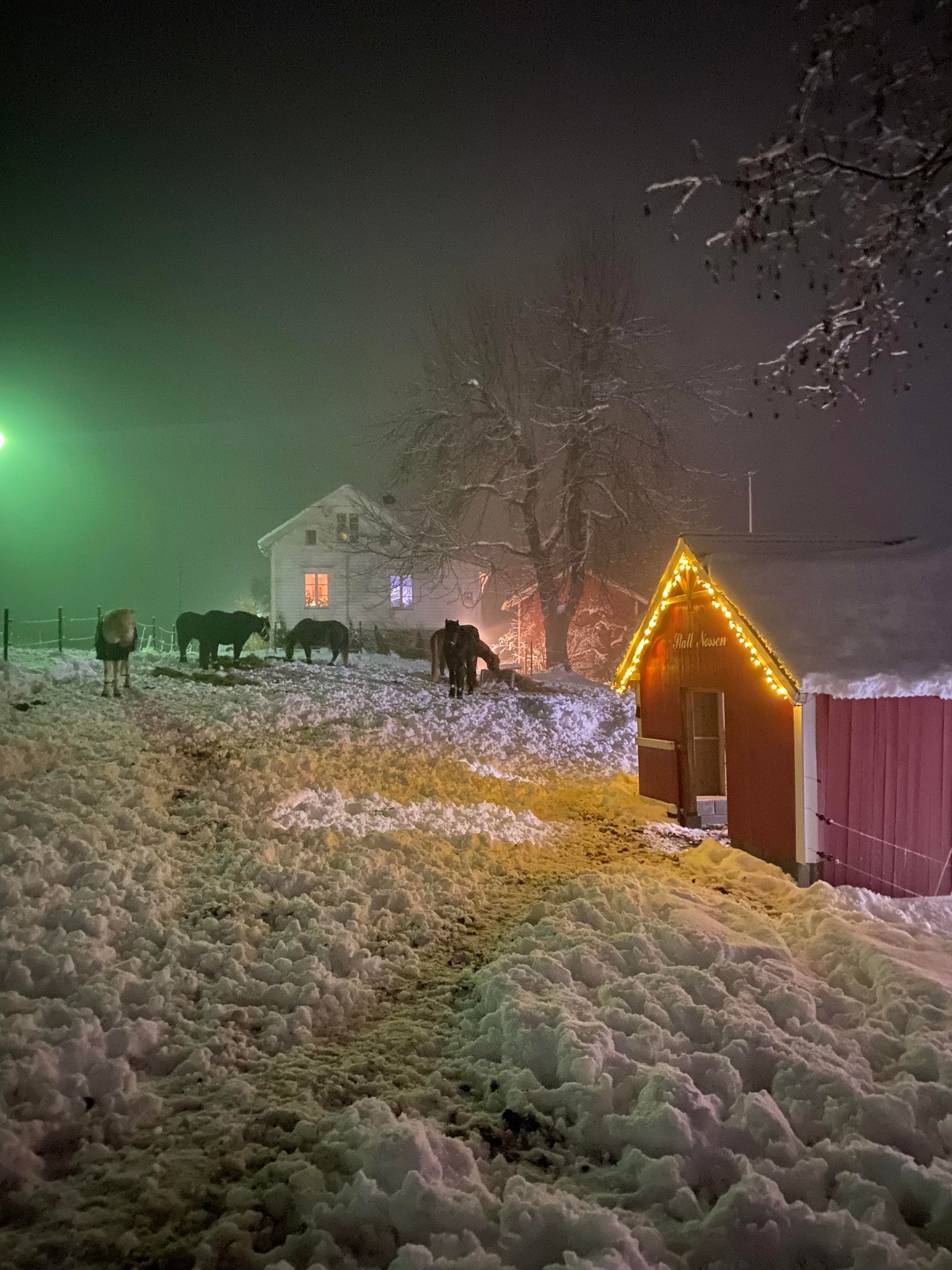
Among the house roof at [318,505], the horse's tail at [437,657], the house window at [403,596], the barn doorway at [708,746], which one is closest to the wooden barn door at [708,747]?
the barn doorway at [708,746]

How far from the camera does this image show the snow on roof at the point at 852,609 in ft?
30.0

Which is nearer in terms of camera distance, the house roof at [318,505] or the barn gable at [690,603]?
the barn gable at [690,603]

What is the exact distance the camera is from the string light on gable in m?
10.1

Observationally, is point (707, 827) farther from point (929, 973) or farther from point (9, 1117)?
point (9, 1117)

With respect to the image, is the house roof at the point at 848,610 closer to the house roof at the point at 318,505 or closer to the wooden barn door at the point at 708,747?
the wooden barn door at the point at 708,747

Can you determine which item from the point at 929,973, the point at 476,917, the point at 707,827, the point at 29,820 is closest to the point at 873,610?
the point at 707,827

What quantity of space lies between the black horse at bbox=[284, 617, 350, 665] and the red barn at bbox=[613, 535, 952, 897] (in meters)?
17.8

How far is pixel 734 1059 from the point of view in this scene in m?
5.01

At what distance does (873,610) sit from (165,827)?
8871 mm

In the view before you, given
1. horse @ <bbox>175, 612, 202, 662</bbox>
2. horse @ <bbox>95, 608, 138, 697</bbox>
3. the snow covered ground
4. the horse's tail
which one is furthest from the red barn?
horse @ <bbox>175, 612, 202, 662</bbox>

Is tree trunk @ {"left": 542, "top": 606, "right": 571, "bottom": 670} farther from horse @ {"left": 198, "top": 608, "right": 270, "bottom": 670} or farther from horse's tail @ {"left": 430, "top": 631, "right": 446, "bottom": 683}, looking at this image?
horse @ {"left": 198, "top": 608, "right": 270, "bottom": 670}

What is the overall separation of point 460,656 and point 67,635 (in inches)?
1633

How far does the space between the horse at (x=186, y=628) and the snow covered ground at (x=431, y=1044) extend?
14.3m

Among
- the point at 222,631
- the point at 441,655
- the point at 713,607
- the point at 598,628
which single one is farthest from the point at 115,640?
the point at 598,628
